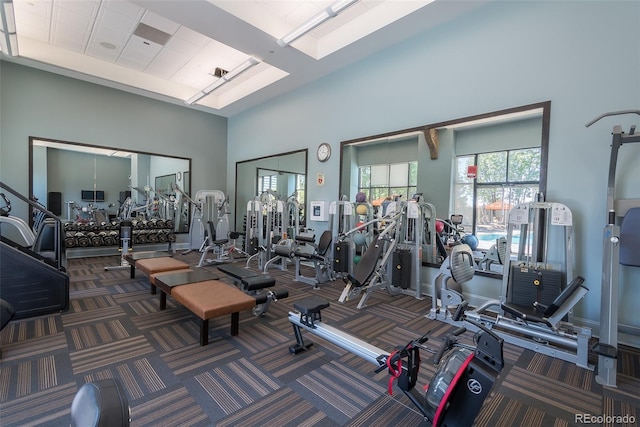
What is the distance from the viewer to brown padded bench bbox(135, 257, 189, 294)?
11.7 feet

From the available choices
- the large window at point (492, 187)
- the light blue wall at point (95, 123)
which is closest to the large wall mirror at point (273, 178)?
the light blue wall at point (95, 123)

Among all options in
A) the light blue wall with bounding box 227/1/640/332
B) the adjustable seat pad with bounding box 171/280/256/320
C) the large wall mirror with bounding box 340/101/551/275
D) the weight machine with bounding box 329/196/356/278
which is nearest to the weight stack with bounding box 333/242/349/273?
the weight machine with bounding box 329/196/356/278

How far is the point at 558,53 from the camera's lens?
3049 mm

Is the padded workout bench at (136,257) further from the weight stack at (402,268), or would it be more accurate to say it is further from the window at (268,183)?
the weight stack at (402,268)

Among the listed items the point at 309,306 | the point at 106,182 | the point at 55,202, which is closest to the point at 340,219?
the point at 309,306

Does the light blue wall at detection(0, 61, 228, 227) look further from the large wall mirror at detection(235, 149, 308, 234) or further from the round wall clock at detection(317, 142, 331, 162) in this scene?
the round wall clock at detection(317, 142, 331, 162)

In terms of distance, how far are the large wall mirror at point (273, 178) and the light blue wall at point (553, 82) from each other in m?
1.82

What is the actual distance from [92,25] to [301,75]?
332 cm

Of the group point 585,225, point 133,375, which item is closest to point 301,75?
point 585,225

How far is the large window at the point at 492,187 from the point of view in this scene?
330cm

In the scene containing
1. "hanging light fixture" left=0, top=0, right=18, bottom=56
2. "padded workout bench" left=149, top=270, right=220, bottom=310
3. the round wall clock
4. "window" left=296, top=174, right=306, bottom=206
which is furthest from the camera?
"window" left=296, top=174, right=306, bottom=206

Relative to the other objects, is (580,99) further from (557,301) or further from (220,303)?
(220,303)

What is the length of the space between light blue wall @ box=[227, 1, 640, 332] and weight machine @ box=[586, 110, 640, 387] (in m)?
0.42

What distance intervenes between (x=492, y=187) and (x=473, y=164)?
38cm
